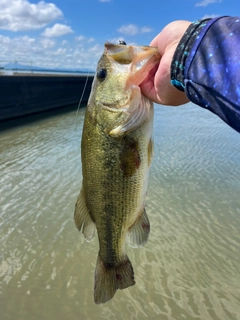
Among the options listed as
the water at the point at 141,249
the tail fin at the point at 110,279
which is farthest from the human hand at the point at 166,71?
the water at the point at 141,249

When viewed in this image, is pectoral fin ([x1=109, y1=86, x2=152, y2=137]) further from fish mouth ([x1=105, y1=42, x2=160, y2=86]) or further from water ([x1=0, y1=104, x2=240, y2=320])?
water ([x1=0, y1=104, x2=240, y2=320])

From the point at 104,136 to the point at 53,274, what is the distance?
2.86 m

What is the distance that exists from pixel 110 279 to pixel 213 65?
1700 mm

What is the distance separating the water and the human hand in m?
2.82

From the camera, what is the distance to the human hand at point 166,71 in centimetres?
157

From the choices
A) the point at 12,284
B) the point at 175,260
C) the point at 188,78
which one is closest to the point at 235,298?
the point at 175,260

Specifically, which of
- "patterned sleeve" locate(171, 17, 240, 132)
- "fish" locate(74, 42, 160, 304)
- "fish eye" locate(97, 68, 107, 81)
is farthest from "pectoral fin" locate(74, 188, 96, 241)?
"patterned sleeve" locate(171, 17, 240, 132)

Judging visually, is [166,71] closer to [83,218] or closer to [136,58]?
[136,58]

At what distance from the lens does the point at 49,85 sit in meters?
19.7

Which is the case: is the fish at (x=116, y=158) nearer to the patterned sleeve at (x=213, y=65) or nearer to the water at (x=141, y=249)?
the patterned sleeve at (x=213, y=65)

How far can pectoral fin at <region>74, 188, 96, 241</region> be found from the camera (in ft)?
7.53

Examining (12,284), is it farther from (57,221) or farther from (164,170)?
(164,170)

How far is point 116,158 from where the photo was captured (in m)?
2.02

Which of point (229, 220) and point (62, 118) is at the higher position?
point (229, 220)
